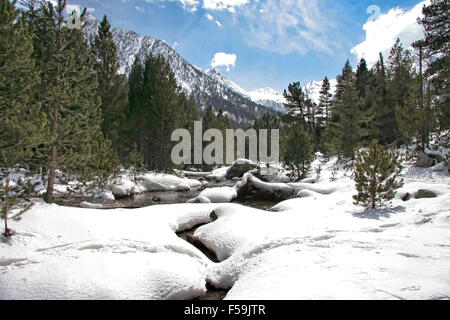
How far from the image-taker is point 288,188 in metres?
17.3

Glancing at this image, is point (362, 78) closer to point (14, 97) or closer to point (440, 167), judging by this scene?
point (440, 167)

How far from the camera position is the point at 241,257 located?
5.86 metres

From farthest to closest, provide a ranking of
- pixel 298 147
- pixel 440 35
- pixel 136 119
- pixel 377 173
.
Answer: pixel 136 119 → pixel 298 147 → pixel 440 35 → pixel 377 173

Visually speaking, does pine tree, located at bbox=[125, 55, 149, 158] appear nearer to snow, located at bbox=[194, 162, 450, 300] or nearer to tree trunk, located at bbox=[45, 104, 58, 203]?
tree trunk, located at bbox=[45, 104, 58, 203]

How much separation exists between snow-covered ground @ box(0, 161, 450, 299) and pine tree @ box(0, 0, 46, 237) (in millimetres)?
1812

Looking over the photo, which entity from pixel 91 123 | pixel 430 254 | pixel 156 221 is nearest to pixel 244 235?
pixel 156 221

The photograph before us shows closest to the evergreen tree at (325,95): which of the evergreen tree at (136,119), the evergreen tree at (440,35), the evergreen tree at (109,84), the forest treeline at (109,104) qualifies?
the forest treeline at (109,104)

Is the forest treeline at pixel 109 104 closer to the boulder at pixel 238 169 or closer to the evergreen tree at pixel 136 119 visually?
the evergreen tree at pixel 136 119

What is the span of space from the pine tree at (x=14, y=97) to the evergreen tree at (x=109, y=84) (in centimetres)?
1565

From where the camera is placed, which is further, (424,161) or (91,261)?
(424,161)

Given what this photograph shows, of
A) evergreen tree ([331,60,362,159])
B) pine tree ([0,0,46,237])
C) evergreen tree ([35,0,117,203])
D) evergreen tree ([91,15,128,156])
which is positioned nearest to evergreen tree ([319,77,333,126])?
evergreen tree ([331,60,362,159])

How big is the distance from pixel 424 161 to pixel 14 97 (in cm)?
2350

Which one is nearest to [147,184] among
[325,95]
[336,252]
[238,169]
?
[238,169]
